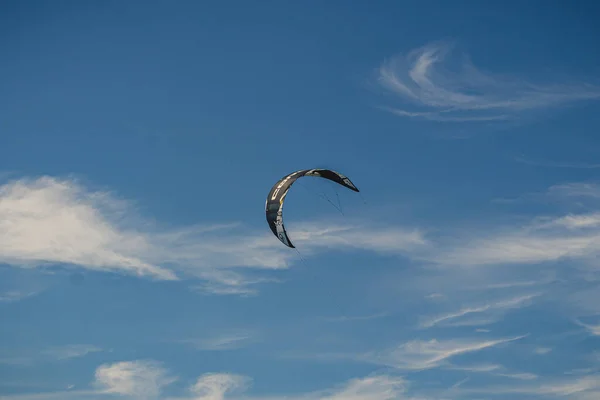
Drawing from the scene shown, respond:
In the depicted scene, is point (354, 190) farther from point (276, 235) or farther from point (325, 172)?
point (276, 235)

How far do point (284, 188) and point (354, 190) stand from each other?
10.7m

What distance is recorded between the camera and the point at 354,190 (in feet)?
343

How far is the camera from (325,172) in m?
102

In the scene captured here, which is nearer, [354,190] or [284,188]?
[284,188]

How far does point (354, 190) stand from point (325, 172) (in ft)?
16.2

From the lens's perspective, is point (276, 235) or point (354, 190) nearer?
point (276, 235)

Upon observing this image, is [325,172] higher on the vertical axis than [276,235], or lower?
higher

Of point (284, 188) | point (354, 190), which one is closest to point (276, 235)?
point (284, 188)

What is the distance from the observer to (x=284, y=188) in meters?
97.9

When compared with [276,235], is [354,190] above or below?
above

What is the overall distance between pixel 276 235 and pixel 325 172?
34.8ft

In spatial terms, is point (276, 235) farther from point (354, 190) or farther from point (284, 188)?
point (354, 190)

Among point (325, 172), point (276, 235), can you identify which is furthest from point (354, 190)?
point (276, 235)
